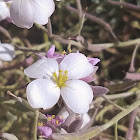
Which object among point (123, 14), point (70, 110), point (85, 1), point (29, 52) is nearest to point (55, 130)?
point (70, 110)

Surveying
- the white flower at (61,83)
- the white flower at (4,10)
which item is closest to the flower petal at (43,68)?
the white flower at (61,83)

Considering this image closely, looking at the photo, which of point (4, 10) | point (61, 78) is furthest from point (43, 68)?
point (4, 10)

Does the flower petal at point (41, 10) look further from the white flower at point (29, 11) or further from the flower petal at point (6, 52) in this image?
the flower petal at point (6, 52)

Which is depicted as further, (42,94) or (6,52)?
(6,52)

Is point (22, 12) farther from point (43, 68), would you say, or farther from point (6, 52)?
point (6, 52)

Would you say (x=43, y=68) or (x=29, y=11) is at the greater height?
(x=29, y=11)

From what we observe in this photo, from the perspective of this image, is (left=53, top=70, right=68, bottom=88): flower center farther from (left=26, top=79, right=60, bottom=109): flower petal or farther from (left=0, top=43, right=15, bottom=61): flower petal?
(left=0, top=43, right=15, bottom=61): flower petal

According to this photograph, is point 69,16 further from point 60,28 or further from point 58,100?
point 58,100
